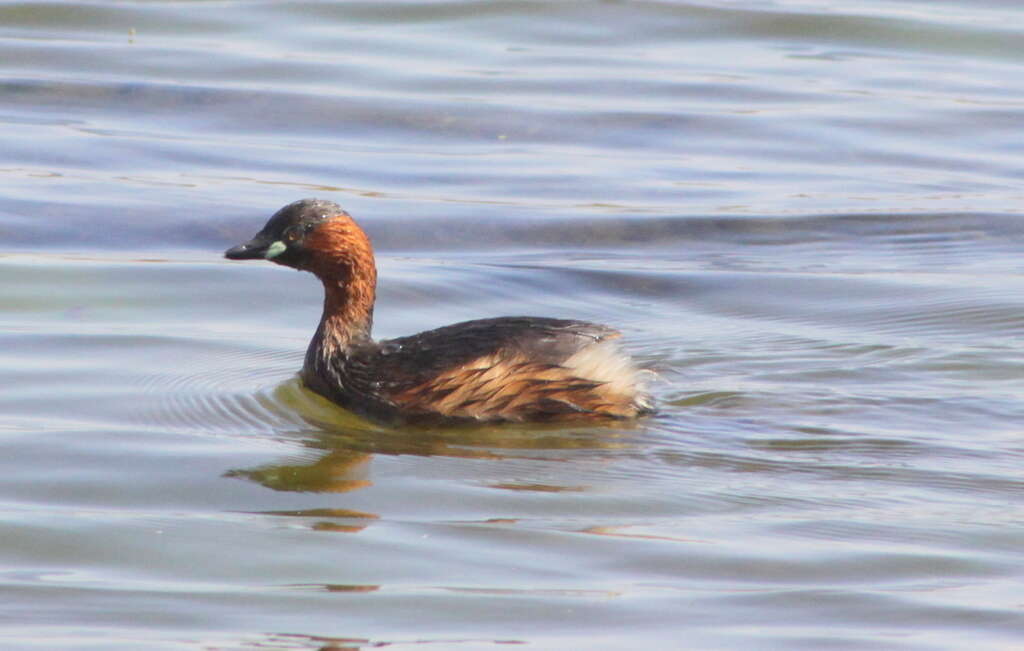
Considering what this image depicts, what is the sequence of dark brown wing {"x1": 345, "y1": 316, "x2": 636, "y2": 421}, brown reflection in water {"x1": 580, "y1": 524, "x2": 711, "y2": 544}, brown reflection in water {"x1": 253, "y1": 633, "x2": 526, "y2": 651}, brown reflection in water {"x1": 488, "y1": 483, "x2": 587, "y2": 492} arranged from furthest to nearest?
dark brown wing {"x1": 345, "y1": 316, "x2": 636, "y2": 421} < brown reflection in water {"x1": 488, "y1": 483, "x2": 587, "y2": 492} < brown reflection in water {"x1": 580, "y1": 524, "x2": 711, "y2": 544} < brown reflection in water {"x1": 253, "y1": 633, "x2": 526, "y2": 651}

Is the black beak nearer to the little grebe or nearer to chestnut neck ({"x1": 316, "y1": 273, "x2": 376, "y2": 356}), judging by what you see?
the little grebe

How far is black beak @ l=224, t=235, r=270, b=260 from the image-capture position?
7516 millimetres

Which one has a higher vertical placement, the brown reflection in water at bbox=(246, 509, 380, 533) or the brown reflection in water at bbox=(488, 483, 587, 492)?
the brown reflection in water at bbox=(488, 483, 587, 492)

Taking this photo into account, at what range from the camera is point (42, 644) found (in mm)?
4680

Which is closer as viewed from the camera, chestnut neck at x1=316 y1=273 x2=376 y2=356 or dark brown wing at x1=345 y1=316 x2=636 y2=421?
dark brown wing at x1=345 y1=316 x2=636 y2=421

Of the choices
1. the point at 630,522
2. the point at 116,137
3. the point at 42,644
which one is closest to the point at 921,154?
the point at 116,137

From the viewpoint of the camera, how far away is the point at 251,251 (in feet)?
24.7

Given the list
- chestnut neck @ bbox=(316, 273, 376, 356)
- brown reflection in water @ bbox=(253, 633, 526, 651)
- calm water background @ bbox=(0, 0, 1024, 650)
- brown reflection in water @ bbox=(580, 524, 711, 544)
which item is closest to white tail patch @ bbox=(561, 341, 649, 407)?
calm water background @ bbox=(0, 0, 1024, 650)

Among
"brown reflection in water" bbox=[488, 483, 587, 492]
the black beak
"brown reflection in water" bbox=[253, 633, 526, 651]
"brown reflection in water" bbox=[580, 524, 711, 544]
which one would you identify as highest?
the black beak

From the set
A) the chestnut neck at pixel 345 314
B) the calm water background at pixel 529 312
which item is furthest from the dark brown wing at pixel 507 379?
the chestnut neck at pixel 345 314

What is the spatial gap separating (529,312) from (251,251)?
1.83m

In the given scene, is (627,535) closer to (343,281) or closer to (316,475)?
(316,475)

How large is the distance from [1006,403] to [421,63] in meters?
8.98

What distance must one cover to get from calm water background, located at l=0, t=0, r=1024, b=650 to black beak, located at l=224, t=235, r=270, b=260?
20.1 inches
